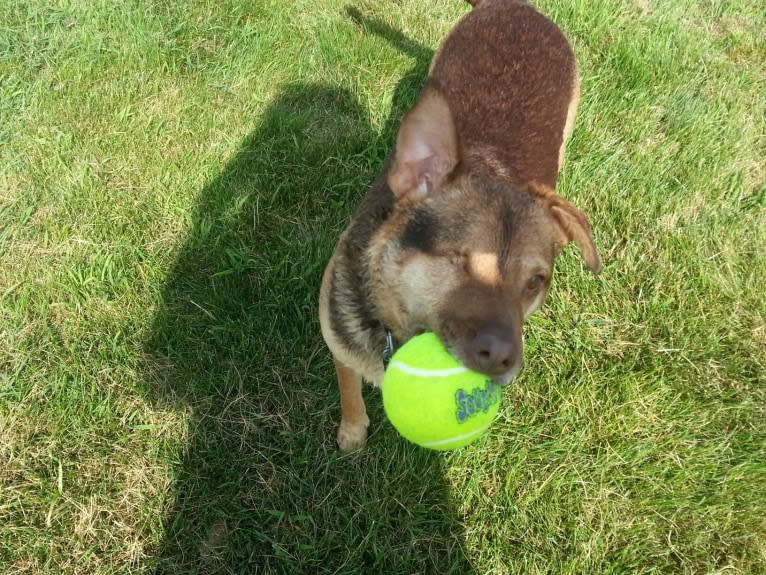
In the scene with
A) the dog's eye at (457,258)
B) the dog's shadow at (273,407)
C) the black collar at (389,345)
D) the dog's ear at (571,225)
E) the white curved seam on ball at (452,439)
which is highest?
the dog's ear at (571,225)

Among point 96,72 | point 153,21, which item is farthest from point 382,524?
point 153,21

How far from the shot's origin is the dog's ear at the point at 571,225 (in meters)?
2.80

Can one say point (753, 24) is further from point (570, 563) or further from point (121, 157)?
point (121, 157)

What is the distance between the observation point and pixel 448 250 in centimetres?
267

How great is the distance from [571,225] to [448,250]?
0.71 meters

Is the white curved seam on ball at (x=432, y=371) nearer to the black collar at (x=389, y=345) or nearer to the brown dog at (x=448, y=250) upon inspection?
the brown dog at (x=448, y=250)

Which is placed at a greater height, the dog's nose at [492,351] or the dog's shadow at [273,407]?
the dog's nose at [492,351]

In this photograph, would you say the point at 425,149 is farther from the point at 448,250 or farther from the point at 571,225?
the point at 571,225

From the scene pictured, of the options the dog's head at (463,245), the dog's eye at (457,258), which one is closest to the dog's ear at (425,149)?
the dog's head at (463,245)

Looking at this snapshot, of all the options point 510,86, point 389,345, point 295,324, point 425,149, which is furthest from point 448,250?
point 510,86

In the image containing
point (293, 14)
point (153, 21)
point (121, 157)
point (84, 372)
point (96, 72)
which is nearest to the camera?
point (84, 372)

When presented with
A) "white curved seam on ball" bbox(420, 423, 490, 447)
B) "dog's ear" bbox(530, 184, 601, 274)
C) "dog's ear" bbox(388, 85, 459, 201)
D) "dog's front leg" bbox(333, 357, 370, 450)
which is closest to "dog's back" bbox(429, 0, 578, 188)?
"dog's ear" bbox(530, 184, 601, 274)

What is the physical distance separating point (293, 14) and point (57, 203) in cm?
312

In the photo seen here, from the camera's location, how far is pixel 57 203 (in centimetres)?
429
